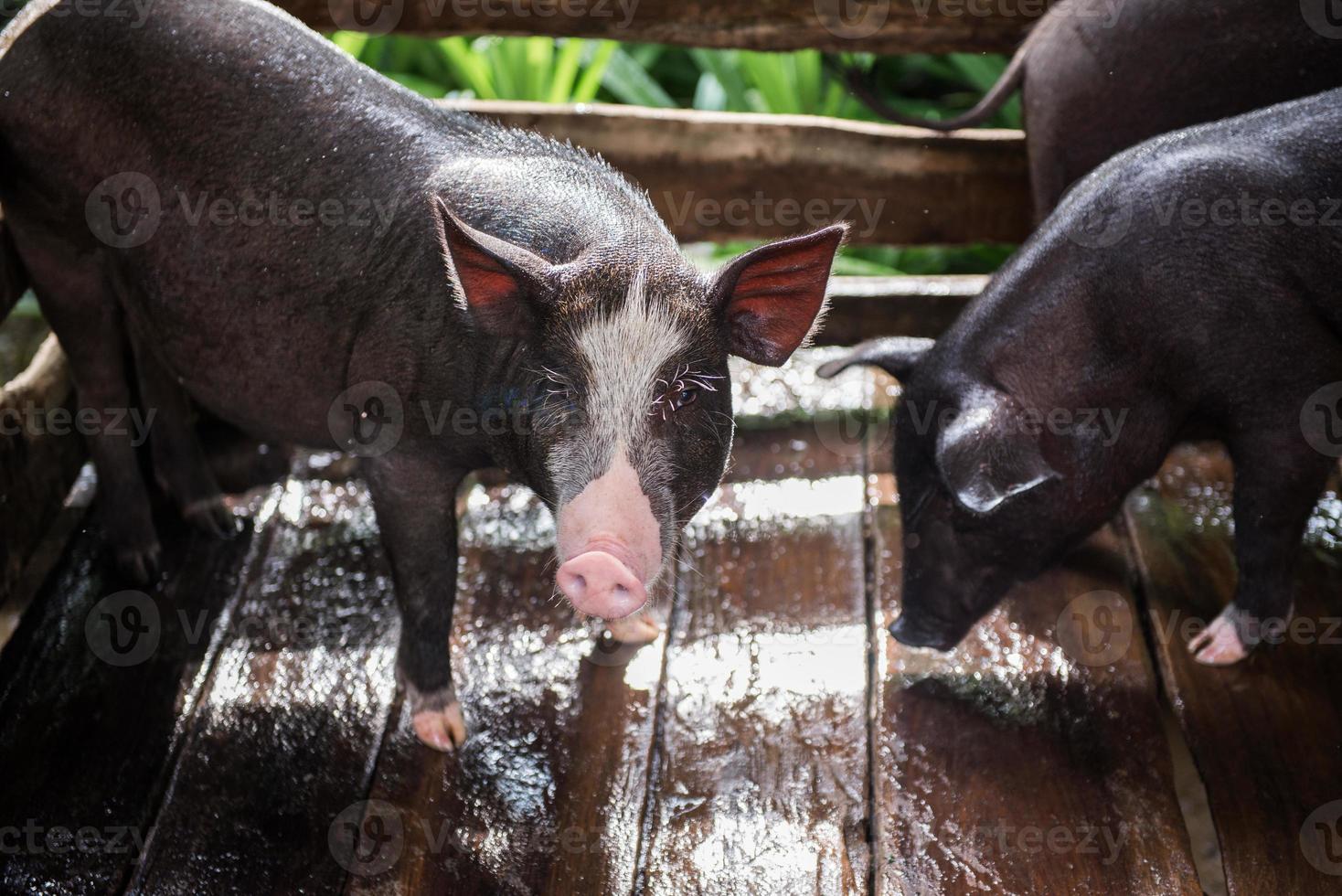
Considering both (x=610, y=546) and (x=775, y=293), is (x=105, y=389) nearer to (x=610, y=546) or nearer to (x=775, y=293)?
(x=610, y=546)

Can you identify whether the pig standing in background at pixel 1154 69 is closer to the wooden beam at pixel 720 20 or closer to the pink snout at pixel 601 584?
the wooden beam at pixel 720 20

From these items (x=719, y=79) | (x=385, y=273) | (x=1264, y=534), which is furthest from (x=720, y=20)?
(x=1264, y=534)

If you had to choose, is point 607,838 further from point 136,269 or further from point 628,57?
point 628,57

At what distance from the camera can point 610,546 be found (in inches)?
93.7

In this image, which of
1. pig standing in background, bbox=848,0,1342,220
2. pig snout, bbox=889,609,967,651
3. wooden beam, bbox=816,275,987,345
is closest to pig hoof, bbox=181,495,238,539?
pig snout, bbox=889,609,967,651

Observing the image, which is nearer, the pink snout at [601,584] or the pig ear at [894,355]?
the pink snout at [601,584]

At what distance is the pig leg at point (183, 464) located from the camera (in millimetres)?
3615

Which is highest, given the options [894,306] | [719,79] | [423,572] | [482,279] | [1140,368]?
[719,79]

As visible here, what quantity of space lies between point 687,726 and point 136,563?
58.1 inches

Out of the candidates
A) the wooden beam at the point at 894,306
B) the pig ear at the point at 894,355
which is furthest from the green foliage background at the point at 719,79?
the pig ear at the point at 894,355

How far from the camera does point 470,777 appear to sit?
2955 mm

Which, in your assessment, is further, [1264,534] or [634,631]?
[634,631]

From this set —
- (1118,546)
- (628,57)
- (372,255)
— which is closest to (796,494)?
(1118,546)

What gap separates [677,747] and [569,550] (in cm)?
79
